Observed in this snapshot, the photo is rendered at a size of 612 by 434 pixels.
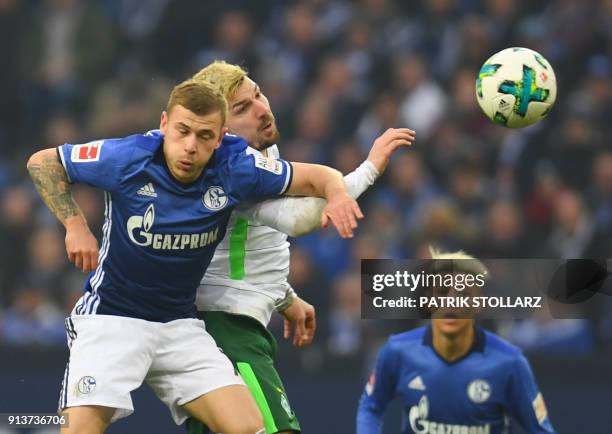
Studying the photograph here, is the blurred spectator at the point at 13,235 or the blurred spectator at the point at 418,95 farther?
the blurred spectator at the point at 418,95

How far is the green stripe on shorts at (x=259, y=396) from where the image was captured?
5.48 m

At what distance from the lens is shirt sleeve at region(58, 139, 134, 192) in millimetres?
5176

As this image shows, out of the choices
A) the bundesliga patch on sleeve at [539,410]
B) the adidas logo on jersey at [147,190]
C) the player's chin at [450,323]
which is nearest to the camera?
the adidas logo on jersey at [147,190]

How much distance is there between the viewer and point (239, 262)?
18.9 feet

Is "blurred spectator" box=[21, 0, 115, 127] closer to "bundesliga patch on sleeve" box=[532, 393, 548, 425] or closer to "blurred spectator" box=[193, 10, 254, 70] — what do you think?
"blurred spectator" box=[193, 10, 254, 70]

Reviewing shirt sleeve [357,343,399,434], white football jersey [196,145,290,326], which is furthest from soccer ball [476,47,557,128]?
shirt sleeve [357,343,399,434]

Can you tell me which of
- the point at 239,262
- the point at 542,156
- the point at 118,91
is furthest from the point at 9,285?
the point at 239,262

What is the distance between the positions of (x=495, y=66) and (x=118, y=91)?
6.09m

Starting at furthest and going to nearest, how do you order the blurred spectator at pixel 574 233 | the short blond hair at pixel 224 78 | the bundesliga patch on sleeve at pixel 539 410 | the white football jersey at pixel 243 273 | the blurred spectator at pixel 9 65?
the blurred spectator at pixel 9 65
the blurred spectator at pixel 574 233
the bundesliga patch on sleeve at pixel 539 410
the short blond hair at pixel 224 78
the white football jersey at pixel 243 273

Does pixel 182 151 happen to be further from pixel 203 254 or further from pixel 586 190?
pixel 586 190

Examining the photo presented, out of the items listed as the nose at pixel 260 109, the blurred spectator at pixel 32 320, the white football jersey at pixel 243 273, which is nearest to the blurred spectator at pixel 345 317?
the blurred spectator at pixel 32 320

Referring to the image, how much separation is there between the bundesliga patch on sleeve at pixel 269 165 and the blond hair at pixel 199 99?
22 centimetres

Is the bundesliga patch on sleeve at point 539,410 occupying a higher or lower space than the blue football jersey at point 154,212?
lower

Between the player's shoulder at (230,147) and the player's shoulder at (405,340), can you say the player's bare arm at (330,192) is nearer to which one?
the player's shoulder at (230,147)
